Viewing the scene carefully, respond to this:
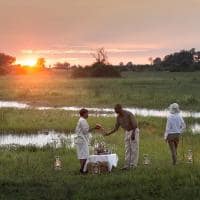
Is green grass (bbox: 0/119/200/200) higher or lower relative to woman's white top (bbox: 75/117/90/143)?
lower

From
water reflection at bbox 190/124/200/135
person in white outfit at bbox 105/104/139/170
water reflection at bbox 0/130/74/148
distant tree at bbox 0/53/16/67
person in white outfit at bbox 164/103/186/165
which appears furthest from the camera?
distant tree at bbox 0/53/16/67

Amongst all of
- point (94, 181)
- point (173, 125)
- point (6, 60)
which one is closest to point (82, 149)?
point (94, 181)

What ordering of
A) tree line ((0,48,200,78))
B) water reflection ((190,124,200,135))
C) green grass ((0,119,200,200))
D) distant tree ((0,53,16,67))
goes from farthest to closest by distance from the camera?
distant tree ((0,53,16,67)) → tree line ((0,48,200,78)) → water reflection ((190,124,200,135)) → green grass ((0,119,200,200))

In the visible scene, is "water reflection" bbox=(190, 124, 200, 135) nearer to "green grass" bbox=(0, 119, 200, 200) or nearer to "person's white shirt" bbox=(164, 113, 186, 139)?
"green grass" bbox=(0, 119, 200, 200)

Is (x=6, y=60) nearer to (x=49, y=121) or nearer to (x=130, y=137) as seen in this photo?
(x=49, y=121)

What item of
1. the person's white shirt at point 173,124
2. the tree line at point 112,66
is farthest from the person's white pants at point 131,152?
the tree line at point 112,66

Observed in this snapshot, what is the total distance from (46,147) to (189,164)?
280 inches

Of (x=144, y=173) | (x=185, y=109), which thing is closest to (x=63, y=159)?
(x=144, y=173)

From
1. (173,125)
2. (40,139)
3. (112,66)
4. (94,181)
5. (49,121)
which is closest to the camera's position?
(94,181)

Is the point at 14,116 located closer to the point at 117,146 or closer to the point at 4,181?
the point at 117,146

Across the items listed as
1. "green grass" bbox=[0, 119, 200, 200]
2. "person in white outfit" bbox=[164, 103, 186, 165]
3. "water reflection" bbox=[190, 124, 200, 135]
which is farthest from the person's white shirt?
"water reflection" bbox=[190, 124, 200, 135]

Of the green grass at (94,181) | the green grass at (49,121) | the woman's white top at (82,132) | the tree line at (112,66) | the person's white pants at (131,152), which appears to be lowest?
the green grass at (94,181)

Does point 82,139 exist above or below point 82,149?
above

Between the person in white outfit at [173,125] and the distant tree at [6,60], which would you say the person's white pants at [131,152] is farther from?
the distant tree at [6,60]
